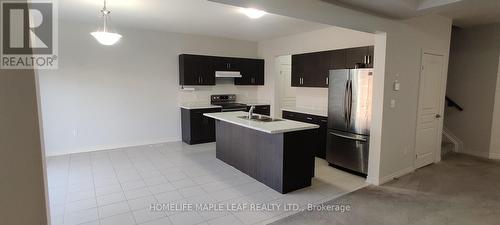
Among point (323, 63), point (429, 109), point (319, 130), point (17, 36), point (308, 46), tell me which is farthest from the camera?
point (308, 46)

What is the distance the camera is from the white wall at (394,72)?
3.28 metres

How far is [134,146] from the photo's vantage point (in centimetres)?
567

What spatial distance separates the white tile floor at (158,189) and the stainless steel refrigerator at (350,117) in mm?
273

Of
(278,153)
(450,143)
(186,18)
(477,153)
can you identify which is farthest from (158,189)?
(477,153)

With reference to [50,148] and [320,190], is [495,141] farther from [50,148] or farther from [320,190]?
[50,148]

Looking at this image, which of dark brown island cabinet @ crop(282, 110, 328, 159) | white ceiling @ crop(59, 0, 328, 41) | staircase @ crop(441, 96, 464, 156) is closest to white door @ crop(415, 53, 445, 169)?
staircase @ crop(441, 96, 464, 156)

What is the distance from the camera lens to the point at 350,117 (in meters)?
3.94

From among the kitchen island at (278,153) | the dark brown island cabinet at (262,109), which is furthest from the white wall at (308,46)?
the kitchen island at (278,153)

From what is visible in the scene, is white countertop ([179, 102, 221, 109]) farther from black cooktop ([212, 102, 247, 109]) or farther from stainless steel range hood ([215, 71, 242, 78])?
stainless steel range hood ([215, 71, 242, 78])

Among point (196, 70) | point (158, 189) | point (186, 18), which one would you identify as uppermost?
point (186, 18)

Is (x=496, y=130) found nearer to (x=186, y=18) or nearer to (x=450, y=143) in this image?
(x=450, y=143)

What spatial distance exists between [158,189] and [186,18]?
285 centimetres

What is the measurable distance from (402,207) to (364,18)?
A: 91.3 inches

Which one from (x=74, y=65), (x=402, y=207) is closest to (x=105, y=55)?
(x=74, y=65)
